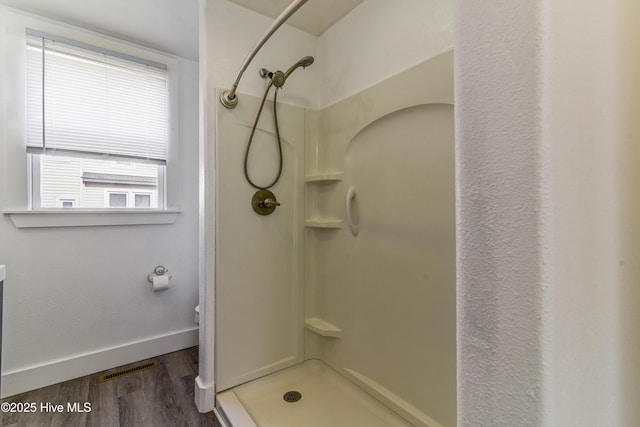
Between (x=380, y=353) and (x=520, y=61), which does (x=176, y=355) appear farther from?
(x=520, y=61)

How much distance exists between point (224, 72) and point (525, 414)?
1720 millimetres

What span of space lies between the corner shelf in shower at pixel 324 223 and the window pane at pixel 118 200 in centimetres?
133

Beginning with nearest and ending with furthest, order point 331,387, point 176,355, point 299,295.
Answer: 1. point 331,387
2. point 299,295
3. point 176,355

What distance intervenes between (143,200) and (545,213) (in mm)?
2302

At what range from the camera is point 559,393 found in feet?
1.10

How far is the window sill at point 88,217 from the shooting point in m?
1.58

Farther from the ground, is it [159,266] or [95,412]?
[159,266]

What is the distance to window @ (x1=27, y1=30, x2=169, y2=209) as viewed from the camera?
164 centimetres

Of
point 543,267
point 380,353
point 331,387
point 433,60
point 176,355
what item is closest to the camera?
point 543,267

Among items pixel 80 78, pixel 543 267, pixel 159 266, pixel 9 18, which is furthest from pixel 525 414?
pixel 9 18

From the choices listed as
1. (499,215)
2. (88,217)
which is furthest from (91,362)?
(499,215)

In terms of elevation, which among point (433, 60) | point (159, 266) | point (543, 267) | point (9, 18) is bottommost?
point (159, 266)

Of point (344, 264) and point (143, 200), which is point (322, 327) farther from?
point (143, 200)

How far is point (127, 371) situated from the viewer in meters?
1.75
